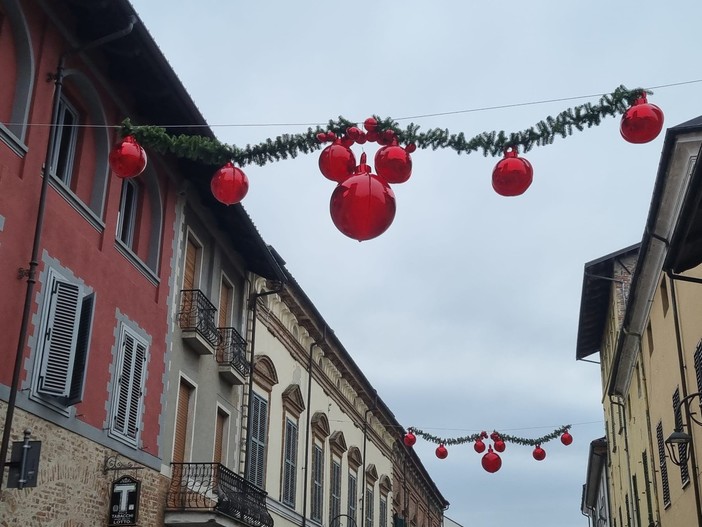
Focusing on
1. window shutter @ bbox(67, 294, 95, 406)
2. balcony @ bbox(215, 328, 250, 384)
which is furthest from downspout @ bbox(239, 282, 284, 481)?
window shutter @ bbox(67, 294, 95, 406)

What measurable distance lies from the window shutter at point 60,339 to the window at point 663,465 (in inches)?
492

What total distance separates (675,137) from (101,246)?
28.0ft

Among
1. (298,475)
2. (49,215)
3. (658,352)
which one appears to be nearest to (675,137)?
(658,352)

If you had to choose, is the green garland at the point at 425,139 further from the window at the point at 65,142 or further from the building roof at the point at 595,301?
the building roof at the point at 595,301

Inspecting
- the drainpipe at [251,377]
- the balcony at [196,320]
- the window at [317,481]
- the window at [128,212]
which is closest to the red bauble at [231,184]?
the window at [128,212]

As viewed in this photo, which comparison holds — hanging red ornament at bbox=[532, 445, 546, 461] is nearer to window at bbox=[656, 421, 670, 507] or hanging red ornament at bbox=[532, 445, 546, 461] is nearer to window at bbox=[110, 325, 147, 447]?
window at bbox=[656, 421, 670, 507]

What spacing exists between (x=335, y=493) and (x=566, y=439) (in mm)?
7675

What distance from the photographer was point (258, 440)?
20703 millimetres

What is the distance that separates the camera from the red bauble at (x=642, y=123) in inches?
291

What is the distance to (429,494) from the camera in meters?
52.8

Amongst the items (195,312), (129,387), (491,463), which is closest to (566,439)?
(491,463)

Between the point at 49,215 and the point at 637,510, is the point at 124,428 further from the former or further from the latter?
the point at 637,510

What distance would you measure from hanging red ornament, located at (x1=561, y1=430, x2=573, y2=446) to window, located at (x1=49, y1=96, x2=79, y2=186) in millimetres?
16145

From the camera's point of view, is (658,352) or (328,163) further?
(658,352)
